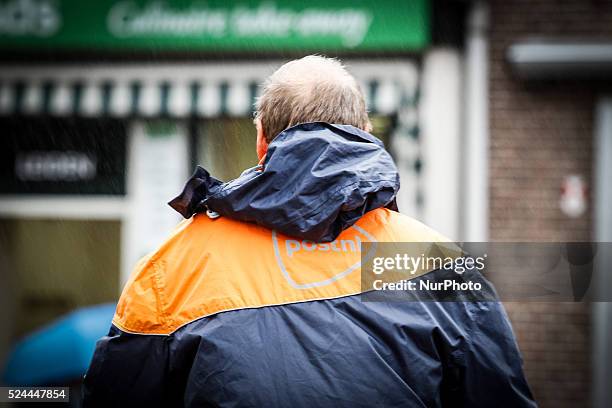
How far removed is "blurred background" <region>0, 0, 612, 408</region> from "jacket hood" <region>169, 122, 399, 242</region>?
4.85 metres

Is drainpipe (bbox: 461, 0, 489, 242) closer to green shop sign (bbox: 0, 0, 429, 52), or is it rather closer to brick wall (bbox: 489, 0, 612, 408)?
brick wall (bbox: 489, 0, 612, 408)

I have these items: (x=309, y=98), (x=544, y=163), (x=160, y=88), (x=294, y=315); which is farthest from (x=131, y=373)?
(x=160, y=88)

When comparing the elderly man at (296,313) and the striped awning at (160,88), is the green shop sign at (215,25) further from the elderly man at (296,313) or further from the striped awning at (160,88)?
the elderly man at (296,313)

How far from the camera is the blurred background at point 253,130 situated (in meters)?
6.30

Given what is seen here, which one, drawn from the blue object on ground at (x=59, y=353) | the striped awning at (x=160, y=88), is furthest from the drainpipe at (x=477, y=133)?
the blue object on ground at (x=59, y=353)

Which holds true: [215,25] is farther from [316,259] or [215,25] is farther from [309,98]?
[316,259]

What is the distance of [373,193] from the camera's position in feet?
5.70

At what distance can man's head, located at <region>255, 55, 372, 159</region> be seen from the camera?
6.14ft

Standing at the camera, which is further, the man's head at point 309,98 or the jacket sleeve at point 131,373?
the man's head at point 309,98

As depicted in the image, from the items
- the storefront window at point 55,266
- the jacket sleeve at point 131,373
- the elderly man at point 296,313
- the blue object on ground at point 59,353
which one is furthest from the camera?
the storefront window at point 55,266

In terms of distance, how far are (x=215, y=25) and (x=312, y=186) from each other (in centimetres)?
539

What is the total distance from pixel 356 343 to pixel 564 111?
5328 millimetres

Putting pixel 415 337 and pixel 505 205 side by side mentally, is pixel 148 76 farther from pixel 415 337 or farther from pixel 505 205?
pixel 415 337

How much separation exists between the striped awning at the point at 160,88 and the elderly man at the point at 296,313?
16.4 ft
